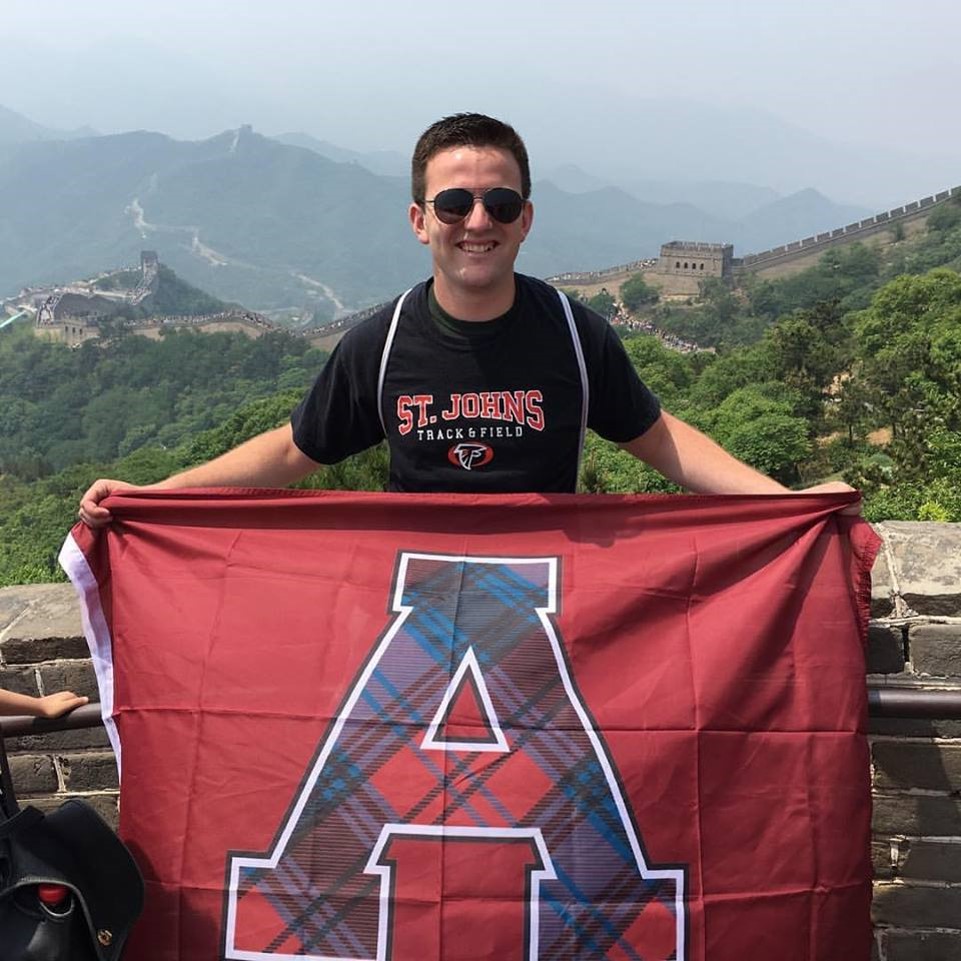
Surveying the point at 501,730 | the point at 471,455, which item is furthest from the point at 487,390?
the point at 501,730

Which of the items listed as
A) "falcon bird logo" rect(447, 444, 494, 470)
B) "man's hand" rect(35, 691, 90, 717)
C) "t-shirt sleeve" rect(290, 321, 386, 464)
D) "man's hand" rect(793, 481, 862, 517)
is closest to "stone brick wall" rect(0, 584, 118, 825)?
"man's hand" rect(35, 691, 90, 717)

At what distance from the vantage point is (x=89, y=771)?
2.62 m

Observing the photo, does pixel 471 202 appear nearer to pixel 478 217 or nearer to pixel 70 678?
pixel 478 217

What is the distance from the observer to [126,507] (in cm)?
228

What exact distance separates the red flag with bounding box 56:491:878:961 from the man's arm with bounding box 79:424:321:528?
0.44ft

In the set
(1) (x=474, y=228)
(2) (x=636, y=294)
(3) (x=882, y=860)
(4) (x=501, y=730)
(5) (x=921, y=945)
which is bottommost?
(5) (x=921, y=945)

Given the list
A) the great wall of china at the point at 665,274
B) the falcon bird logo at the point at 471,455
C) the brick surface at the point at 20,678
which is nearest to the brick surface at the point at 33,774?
the brick surface at the point at 20,678

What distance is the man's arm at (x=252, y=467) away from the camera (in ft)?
7.61

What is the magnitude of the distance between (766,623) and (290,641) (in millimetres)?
1009

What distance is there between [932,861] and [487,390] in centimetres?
164

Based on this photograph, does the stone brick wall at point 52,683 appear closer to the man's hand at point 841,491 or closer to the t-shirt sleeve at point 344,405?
the t-shirt sleeve at point 344,405

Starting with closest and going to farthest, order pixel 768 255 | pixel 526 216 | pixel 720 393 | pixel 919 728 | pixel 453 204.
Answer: pixel 453 204 < pixel 526 216 < pixel 919 728 < pixel 720 393 < pixel 768 255

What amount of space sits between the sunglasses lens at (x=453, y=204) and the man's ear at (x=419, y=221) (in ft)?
0.26

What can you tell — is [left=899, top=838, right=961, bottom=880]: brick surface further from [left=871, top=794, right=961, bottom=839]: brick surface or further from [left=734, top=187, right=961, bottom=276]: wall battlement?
[left=734, top=187, right=961, bottom=276]: wall battlement
